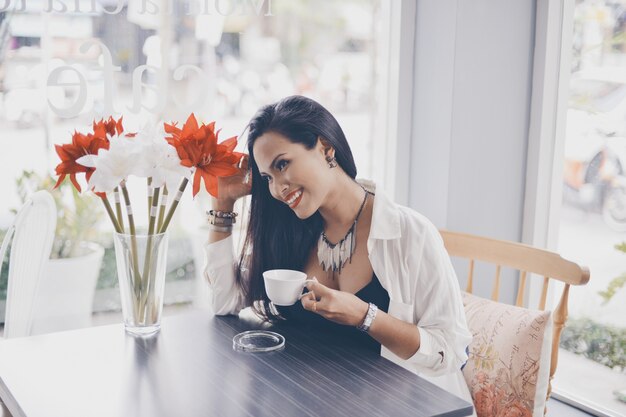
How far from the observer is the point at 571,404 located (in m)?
2.58

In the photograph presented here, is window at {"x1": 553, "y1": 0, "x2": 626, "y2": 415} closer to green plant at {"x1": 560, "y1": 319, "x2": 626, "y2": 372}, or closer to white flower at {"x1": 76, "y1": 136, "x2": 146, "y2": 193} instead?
green plant at {"x1": 560, "y1": 319, "x2": 626, "y2": 372}

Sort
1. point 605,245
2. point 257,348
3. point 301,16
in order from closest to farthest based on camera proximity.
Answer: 1. point 257,348
2. point 605,245
3. point 301,16

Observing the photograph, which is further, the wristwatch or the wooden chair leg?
the wooden chair leg

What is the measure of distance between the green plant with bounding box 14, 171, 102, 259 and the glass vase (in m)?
0.87

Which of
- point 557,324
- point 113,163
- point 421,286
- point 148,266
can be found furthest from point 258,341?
point 557,324

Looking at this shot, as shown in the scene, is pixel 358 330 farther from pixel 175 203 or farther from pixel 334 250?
pixel 175 203

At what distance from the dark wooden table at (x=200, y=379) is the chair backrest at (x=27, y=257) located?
0.49 metres

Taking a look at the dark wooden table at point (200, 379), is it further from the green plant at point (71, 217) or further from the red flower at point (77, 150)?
the green plant at point (71, 217)

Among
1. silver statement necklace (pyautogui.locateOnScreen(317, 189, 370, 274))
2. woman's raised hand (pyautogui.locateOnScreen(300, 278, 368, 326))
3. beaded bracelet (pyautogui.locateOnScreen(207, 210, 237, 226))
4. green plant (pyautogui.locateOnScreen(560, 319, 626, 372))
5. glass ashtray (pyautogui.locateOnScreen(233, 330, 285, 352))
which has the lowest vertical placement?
green plant (pyautogui.locateOnScreen(560, 319, 626, 372))

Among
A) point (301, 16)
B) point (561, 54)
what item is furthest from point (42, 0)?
point (561, 54)

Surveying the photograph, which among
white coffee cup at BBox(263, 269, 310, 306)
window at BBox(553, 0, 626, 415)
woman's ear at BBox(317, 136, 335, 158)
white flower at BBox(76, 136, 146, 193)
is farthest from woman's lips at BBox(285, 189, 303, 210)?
window at BBox(553, 0, 626, 415)

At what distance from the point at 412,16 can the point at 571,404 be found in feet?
4.97

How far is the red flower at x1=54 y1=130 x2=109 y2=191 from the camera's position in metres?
1.54

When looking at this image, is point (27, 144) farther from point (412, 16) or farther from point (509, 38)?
point (509, 38)
